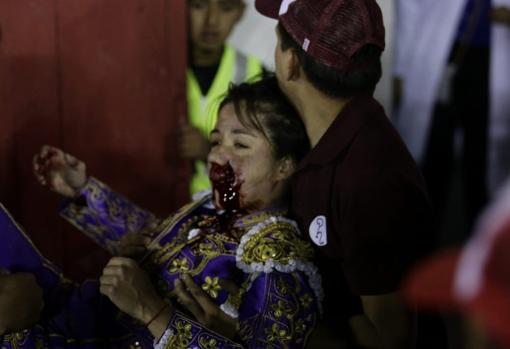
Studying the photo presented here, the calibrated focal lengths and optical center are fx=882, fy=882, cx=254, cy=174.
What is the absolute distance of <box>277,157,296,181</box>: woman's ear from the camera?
190cm

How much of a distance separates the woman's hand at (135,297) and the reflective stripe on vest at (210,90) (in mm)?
827

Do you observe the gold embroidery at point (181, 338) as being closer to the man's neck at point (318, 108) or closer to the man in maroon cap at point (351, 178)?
the man in maroon cap at point (351, 178)

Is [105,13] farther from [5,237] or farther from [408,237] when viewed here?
[408,237]

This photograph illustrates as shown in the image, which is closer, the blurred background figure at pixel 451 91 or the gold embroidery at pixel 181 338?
the gold embroidery at pixel 181 338

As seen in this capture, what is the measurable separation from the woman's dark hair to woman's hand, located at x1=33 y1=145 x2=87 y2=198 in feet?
1.61

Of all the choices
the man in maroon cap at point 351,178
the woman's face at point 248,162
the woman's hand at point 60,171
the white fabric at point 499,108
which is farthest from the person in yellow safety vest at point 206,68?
the white fabric at point 499,108

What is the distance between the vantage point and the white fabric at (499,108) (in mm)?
3404

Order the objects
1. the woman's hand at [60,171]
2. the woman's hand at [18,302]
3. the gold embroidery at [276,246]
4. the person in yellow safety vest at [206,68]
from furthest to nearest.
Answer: the person in yellow safety vest at [206,68], the woman's hand at [60,171], the gold embroidery at [276,246], the woman's hand at [18,302]

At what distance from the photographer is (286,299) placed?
1692 mm

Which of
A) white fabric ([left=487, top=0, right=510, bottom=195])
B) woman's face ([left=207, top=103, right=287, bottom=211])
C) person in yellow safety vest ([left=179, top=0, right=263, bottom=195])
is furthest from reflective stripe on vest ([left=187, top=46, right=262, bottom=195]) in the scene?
white fabric ([left=487, top=0, right=510, bottom=195])

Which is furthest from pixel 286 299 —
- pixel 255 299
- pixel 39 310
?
pixel 39 310

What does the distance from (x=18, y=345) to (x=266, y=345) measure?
47 centimetres

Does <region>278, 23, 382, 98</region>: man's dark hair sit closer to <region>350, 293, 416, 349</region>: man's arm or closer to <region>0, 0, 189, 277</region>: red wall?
<region>350, 293, 416, 349</region>: man's arm

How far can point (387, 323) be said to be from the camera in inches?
65.2
